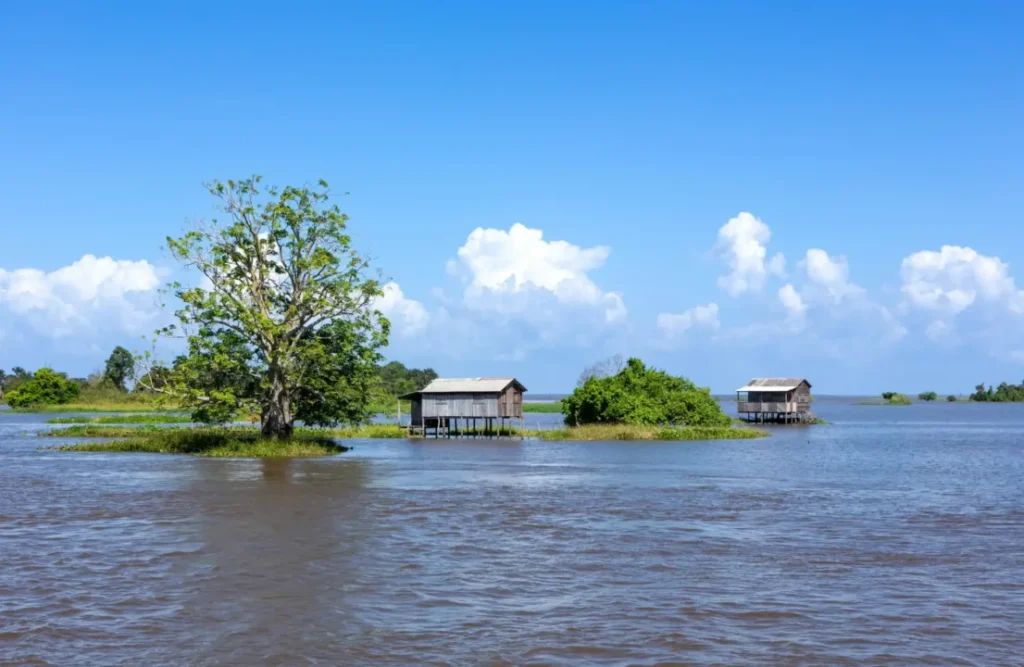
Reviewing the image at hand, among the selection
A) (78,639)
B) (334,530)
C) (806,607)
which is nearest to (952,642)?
(806,607)

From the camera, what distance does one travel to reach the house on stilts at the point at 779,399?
281ft

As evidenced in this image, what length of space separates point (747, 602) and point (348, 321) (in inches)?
1326

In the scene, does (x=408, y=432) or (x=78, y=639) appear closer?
(x=78, y=639)

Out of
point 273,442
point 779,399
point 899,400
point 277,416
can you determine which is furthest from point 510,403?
point 899,400

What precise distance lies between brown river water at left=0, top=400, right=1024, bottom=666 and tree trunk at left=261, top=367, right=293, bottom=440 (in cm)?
1181

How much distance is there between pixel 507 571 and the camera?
15.2m

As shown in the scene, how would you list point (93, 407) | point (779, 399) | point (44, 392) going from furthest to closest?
point (44, 392)
point (93, 407)
point (779, 399)

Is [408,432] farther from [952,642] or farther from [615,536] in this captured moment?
[952,642]

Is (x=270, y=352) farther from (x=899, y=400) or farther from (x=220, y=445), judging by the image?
(x=899, y=400)

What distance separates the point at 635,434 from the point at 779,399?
31986 millimetres

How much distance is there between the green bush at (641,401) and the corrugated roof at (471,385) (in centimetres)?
649

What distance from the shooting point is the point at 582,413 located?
66625mm

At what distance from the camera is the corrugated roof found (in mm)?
60812

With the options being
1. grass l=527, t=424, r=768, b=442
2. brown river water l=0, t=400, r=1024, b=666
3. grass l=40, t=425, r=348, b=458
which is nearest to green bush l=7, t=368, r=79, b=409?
grass l=40, t=425, r=348, b=458
